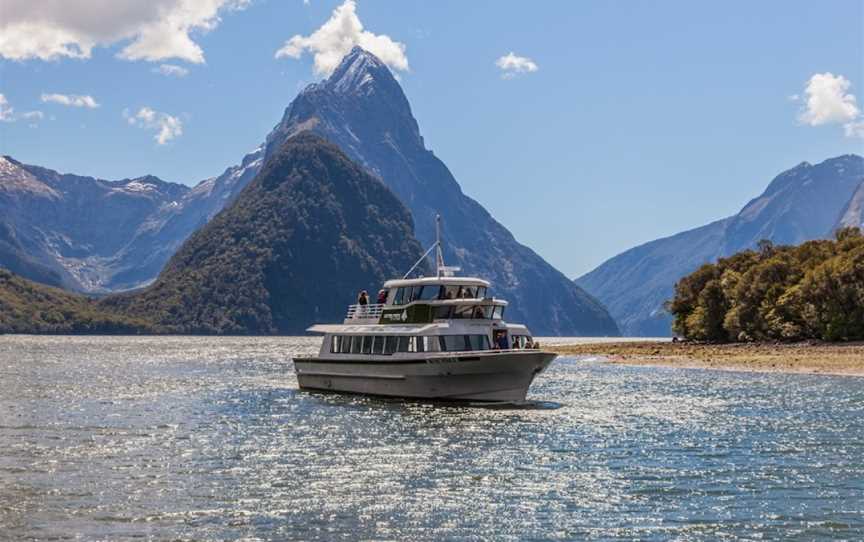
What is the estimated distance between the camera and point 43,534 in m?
26.5

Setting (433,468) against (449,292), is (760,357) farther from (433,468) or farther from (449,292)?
(433,468)

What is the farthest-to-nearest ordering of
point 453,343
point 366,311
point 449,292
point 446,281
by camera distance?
point 366,311 < point 449,292 < point 446,281 < point 453,343

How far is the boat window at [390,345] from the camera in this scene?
6462cm

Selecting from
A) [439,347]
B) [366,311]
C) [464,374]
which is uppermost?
[366,311]

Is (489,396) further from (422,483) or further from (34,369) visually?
(34,369)

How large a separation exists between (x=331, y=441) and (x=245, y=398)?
27462mm

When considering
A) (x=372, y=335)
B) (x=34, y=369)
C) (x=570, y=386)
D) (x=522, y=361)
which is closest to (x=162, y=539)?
(x=522, y=361)

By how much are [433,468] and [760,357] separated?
82.4 m

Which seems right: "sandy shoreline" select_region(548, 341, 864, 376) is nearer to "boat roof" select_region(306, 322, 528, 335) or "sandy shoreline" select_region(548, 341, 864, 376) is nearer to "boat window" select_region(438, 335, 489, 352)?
"boat roof" select_region(306, 322, 528, 335)

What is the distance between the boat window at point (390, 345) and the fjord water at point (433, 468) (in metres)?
3.50

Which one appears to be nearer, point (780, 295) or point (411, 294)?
point (411, 294)

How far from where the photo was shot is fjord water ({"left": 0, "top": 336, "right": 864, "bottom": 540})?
90.8 ft

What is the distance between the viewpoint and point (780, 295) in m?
134

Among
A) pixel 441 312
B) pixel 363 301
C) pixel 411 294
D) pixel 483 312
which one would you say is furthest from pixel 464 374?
pixel 363 301
